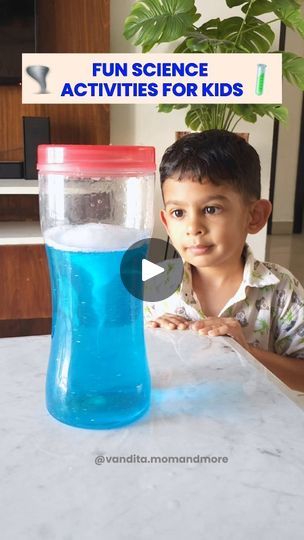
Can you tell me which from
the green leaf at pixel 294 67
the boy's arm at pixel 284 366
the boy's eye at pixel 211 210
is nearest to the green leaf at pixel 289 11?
the green leaf at pixel 294 67

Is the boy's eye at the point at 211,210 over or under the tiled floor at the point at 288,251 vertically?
over

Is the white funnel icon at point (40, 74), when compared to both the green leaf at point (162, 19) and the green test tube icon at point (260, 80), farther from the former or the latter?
the green leaf at point (162, 19)

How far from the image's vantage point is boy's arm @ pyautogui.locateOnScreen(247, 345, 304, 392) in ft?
2.46

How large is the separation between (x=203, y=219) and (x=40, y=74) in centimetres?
37

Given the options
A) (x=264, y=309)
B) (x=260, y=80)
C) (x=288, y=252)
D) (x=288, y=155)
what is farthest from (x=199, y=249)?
(x=288, y=155)

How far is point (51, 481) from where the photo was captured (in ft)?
1.08

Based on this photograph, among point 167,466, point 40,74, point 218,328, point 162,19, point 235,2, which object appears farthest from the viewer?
point 235,2

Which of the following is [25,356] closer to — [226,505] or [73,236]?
[73,236]

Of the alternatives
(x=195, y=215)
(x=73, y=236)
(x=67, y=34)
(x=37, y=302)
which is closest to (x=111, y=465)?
(x=73, y=236)

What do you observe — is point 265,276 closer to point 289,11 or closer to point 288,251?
point 289,11

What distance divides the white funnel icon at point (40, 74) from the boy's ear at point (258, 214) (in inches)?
18.7

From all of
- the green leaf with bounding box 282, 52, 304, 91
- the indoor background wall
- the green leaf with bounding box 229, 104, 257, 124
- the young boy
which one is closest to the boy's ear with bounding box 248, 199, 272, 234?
the young boy

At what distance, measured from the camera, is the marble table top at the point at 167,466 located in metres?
0.29

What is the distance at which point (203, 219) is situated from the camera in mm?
796
